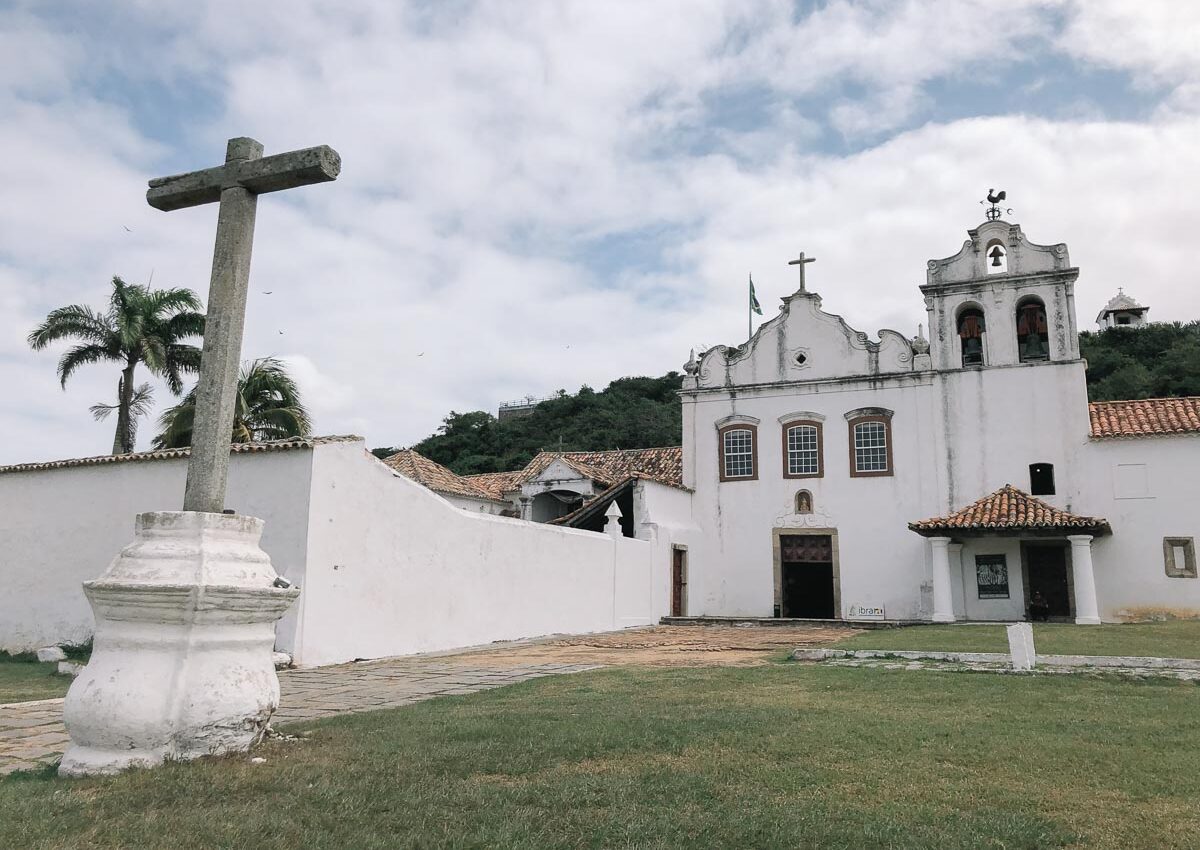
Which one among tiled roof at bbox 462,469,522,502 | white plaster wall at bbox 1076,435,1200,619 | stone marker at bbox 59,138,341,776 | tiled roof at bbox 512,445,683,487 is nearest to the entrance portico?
white plaster wall at bbox 1076,435,1200,619

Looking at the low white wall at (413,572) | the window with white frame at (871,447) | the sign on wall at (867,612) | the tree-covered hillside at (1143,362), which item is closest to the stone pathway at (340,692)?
the low white wall at (413,572)

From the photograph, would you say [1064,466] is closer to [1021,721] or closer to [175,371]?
[1021,721]

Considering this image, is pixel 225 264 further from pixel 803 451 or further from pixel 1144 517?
pixel 1144 517

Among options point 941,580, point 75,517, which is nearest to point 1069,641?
point 941,580

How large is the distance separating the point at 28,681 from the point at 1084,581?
58.9 feet

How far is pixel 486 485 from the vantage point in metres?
26.5

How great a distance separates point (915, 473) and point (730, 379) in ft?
16.9

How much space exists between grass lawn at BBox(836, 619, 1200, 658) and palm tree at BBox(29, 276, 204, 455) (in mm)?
16038

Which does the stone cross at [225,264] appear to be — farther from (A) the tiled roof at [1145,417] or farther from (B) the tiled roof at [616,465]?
(A) the tiled roof at [1145,417]

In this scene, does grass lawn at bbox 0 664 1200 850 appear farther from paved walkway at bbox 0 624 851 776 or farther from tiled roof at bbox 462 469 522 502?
tiled roof at bbox 462 469 522 502

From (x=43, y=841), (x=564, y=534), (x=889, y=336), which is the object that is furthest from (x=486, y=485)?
(x=43, y=841)

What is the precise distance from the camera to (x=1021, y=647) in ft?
26.5

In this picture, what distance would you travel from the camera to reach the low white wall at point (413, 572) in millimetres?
10523

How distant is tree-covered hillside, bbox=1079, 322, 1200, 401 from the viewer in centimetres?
3484
